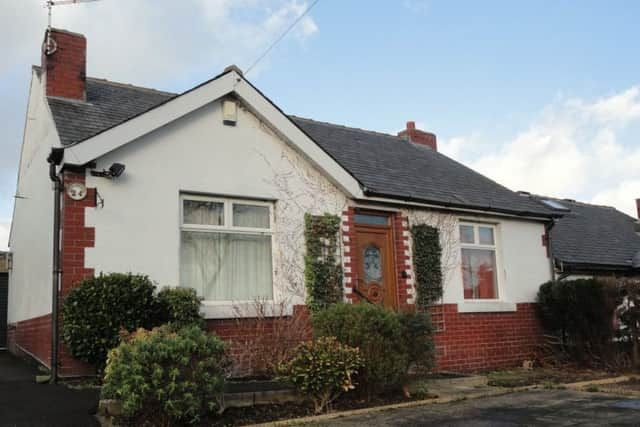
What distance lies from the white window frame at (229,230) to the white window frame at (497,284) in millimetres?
4321

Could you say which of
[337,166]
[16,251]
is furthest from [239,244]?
[16,251]

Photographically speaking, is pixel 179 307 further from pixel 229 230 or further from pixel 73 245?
pixel 229 230

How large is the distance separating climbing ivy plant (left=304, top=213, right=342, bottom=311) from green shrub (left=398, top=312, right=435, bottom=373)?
91.8 inches

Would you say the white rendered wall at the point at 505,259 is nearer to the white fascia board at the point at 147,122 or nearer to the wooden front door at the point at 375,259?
the wooden front door at the point at 375,259

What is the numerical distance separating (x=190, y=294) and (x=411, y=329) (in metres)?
3.10

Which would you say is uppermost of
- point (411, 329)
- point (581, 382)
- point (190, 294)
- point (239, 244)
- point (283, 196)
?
point (283, 196)

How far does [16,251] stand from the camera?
46.2ft

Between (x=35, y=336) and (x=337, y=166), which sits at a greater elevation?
(x=337, y=166)

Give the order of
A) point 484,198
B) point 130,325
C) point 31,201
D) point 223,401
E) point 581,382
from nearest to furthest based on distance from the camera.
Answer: point 223,401
point 130,325
point 581,382
point 31,201
point 484,198

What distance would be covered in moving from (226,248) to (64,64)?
423cm

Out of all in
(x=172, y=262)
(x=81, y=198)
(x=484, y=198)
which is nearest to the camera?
(x=81, y=198)

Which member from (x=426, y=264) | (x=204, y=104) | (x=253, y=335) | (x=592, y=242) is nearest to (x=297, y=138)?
(x=204, y=104)

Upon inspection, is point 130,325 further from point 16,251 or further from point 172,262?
point 16,251

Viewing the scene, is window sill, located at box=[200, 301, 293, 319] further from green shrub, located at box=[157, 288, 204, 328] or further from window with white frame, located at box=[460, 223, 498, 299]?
window with white frame, located at box=[460, 223, 498, 299]
